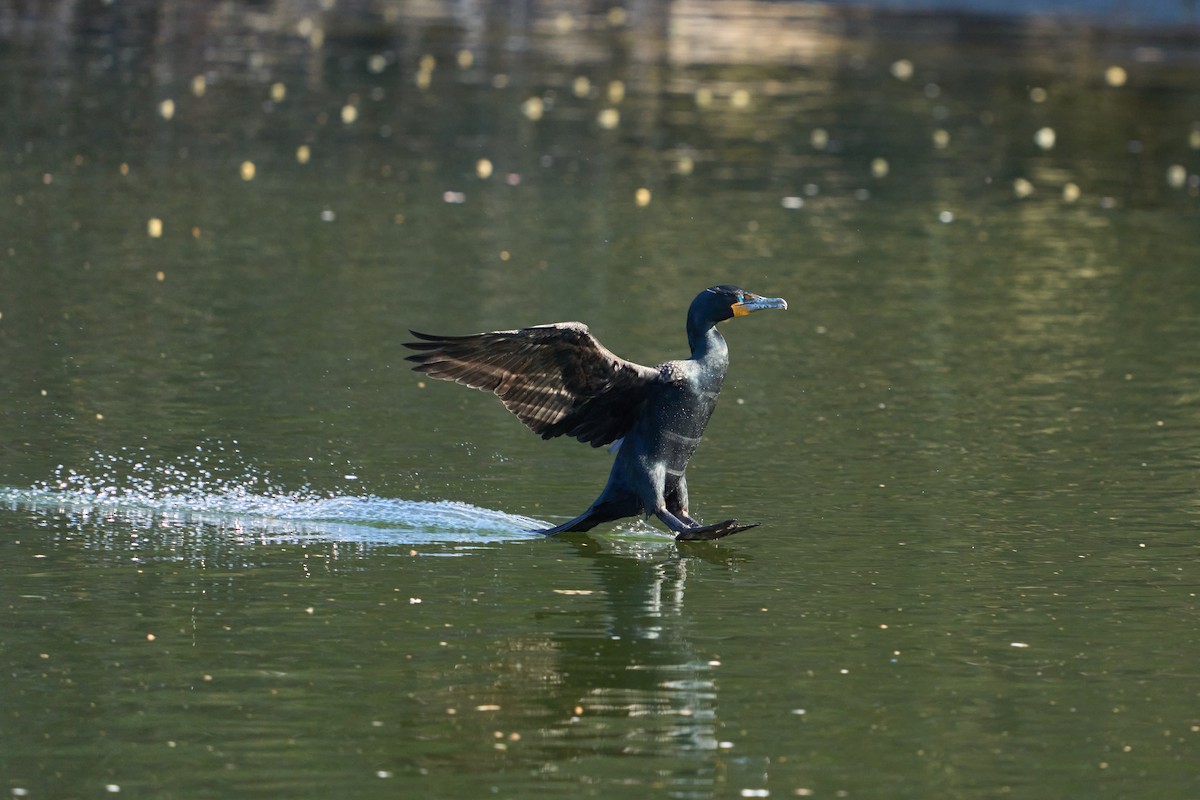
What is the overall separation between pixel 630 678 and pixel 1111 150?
767 inches

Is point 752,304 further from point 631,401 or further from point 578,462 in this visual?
point 578,462

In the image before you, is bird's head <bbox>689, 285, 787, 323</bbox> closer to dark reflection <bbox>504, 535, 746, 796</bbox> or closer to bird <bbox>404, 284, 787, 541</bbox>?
bird <bbox>404, 284, 787, 541</bbox>

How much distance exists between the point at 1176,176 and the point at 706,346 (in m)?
15.1

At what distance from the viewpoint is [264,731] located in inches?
308

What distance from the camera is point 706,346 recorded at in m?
10.9

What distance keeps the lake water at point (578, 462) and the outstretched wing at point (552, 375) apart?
0.61 metres

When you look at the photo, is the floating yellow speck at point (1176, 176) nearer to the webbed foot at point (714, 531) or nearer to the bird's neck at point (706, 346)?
the bird's neck at point (706, 346)

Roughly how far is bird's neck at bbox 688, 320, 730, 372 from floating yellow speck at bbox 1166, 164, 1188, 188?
14362 millimetres

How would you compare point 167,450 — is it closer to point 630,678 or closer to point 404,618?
point 404,618

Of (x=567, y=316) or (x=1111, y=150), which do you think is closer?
(x=567, y=316)

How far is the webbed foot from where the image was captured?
413 inches

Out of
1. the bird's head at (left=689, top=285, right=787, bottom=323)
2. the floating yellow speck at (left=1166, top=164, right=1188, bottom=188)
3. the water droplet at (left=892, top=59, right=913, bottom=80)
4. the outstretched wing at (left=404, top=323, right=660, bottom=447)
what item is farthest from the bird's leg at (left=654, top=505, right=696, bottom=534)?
the water droplet at (left=892, top=59, right=913, bottom=80)

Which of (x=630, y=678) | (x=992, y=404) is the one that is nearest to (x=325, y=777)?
(x=630, y=678)

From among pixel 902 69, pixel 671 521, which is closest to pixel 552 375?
pixel 671 521
